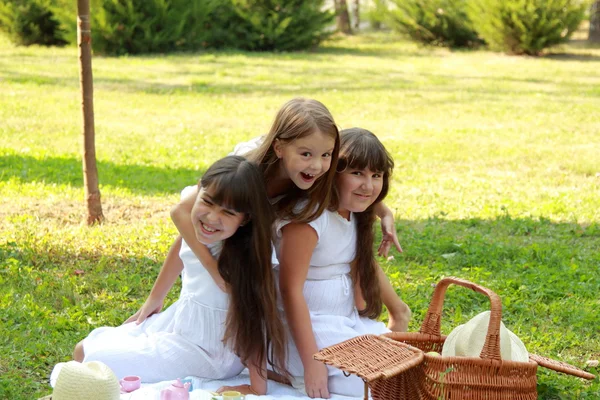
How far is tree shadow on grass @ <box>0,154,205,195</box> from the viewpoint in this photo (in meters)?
7.83

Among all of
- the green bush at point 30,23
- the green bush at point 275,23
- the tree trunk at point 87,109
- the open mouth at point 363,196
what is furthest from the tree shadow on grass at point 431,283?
the green bush at point 30,23

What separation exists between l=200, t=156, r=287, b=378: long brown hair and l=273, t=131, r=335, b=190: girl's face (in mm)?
149

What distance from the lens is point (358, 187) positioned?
12.9ft

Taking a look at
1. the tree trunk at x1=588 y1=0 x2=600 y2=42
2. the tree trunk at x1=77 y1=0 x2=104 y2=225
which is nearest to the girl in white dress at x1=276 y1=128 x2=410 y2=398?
the tree trunk at x1=77 y1=0 x2=104 y2=225

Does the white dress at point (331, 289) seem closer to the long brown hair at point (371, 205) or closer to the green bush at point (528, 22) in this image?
the long brown hair at point (371, 205)

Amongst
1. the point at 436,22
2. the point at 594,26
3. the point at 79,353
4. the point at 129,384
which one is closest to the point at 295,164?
the point at 129,384

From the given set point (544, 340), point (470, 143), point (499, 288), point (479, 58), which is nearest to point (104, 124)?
point (470, 143)

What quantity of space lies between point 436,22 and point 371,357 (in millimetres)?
18557

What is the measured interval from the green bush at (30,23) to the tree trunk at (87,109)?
504 inches

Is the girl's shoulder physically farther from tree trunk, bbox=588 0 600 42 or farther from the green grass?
tree trunk, bbox=588 0 600 42

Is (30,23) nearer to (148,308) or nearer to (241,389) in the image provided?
(148,308)

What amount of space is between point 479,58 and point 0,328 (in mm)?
16168

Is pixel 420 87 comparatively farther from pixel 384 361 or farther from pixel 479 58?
pixel 384 361

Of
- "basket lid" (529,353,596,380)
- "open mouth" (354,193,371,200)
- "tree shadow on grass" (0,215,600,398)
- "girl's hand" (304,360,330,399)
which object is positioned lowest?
"tree shadow on grass" (0,215,600,398)
